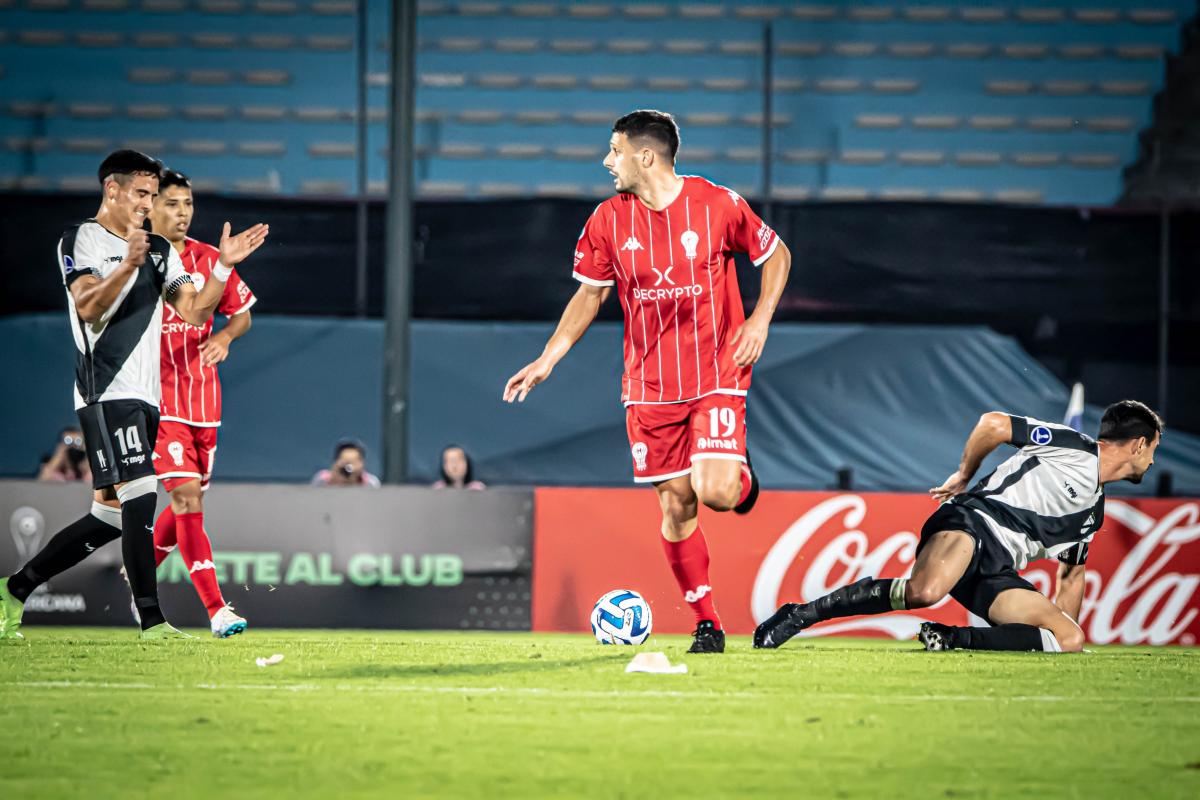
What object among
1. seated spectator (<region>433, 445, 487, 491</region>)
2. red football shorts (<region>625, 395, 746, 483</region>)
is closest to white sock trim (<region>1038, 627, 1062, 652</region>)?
red football shorts (<region>625, 395, 746, 483</region>)

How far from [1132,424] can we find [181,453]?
170 inches

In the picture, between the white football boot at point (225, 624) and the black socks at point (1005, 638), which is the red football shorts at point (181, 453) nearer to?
the white football boot at point (225, 624)

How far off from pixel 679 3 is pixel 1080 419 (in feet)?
25.5

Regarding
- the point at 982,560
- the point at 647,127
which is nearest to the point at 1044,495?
the point at 982,560

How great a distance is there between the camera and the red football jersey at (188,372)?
718 cm

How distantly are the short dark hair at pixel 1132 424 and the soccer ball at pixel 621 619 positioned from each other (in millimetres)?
2137

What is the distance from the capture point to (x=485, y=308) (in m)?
12.2

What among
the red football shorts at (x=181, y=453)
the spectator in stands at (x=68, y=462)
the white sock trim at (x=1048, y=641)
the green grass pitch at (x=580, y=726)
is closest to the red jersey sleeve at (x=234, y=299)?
the red football shorts at (x=181, y=453)

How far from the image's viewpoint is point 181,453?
279 inches

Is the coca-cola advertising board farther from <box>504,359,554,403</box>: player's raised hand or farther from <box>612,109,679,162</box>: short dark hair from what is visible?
<box>612,109,679,162</box>: short dark hair

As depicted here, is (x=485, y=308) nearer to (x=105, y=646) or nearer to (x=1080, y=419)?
(x=1080, y=419)

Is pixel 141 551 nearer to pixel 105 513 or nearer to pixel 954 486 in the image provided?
pixel 105 513

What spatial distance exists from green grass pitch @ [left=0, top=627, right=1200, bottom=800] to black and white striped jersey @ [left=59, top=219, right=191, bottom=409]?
42.5 inches

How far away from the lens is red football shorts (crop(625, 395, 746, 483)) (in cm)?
593
